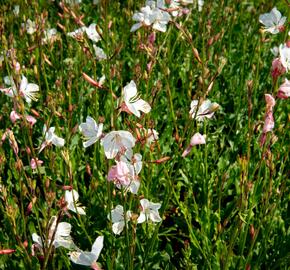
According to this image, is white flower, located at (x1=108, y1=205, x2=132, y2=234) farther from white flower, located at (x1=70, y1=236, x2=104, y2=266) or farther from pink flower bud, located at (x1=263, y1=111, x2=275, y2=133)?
pink flower bud, located at (x1=263, y1=111, x2=275, y2=133)

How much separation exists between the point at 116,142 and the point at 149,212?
639 mm

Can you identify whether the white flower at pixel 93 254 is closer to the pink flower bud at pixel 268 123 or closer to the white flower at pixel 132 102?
the white flower at pixel 132 102

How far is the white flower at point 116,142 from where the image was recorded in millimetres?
1426

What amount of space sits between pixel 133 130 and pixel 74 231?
3.14ft

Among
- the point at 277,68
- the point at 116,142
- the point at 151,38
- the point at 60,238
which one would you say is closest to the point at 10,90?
the point at 151,38

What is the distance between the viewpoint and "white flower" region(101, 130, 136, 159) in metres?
1.43

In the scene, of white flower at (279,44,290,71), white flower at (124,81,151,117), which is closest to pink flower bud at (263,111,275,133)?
white flower at (279,44,290,71)

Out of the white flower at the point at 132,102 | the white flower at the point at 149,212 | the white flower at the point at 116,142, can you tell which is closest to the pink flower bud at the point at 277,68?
the white flower at the point at 132,102

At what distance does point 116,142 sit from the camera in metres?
1.44

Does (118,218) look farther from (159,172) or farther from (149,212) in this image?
(159,172)

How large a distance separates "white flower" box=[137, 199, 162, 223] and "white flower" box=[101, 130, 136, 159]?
1.76 feet

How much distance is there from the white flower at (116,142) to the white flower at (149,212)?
1.76 ft

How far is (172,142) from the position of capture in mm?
2814

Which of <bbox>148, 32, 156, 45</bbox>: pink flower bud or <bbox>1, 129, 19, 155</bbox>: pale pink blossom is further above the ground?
<bbox>148, 32, 156, 45</bbox>: pink flower bud
